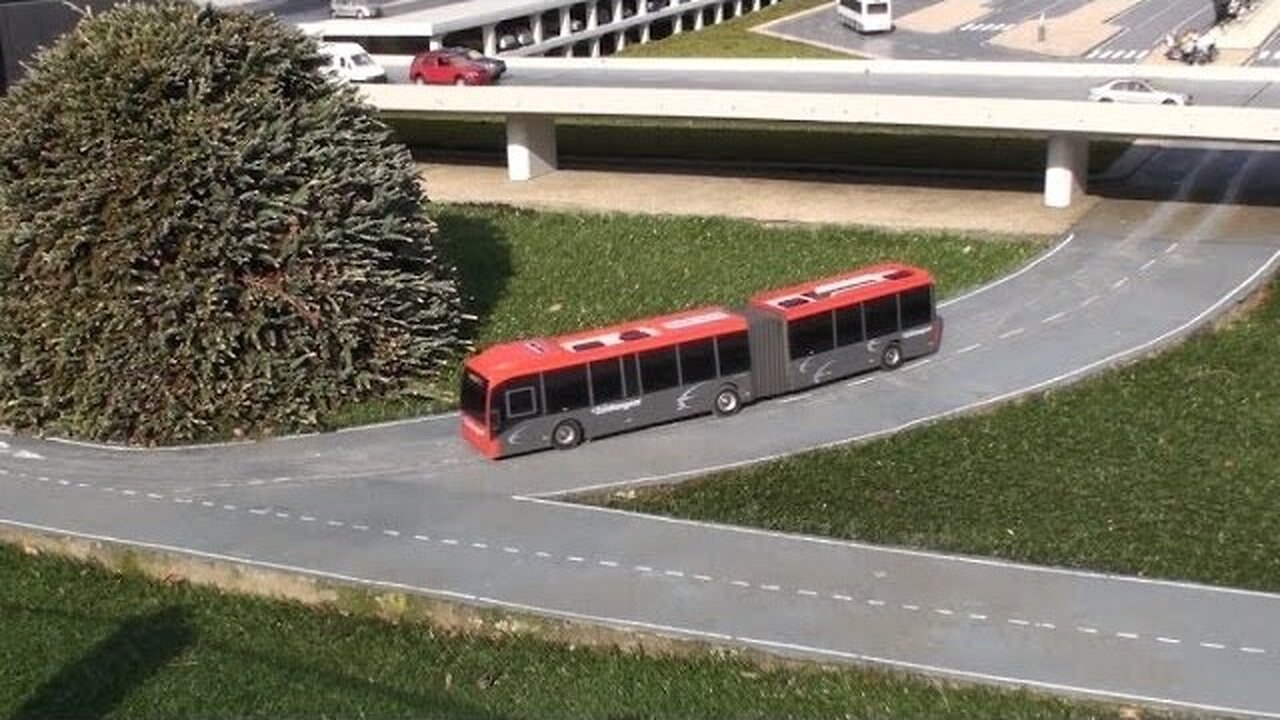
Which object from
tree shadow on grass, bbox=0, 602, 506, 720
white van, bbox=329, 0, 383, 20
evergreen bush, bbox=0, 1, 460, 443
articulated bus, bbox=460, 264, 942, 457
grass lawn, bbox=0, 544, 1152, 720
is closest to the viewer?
grass lawn, bbox=0, 544, 1152, 720

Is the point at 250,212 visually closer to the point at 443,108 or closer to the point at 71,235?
the point at 71,235

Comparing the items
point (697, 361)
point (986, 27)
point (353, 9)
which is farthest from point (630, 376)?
point (986, 27)

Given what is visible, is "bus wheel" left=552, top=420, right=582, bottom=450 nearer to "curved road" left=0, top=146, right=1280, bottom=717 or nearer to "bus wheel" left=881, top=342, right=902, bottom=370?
"curved road" left=0, top=146, right=1280, bottom=717

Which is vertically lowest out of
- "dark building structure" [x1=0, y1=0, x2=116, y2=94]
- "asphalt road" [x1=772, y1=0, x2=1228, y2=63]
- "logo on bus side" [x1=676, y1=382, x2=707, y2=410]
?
"asphalt road" [x1=772, y1=0, x2=1228, y2=63]

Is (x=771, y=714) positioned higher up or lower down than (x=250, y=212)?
lower down

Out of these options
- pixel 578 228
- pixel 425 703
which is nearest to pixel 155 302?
pixel 425 703

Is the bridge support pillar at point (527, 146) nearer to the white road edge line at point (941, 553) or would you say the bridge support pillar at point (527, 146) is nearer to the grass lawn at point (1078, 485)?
the white road edge line at point (941, 553)

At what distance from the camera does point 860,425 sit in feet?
68.4

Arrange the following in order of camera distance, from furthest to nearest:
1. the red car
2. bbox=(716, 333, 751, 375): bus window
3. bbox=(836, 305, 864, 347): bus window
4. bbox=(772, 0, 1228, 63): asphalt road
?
bbox=(772, 0, 1228, 63): asphalt road, the red car, bbox=(836, 305, 864, 347): bus window, bbox=(716, 333, 751, 375): bus window

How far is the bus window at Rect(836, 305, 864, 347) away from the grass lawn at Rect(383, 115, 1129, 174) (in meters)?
13.2

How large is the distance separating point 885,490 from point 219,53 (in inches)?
451

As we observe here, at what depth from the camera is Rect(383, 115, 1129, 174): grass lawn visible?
3550cm

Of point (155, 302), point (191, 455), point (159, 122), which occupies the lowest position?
point (191, 455)

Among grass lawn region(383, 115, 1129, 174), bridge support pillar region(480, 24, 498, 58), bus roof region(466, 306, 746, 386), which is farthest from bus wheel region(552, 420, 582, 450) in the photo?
bridge support pillar region(480, 24, 498, 58)
